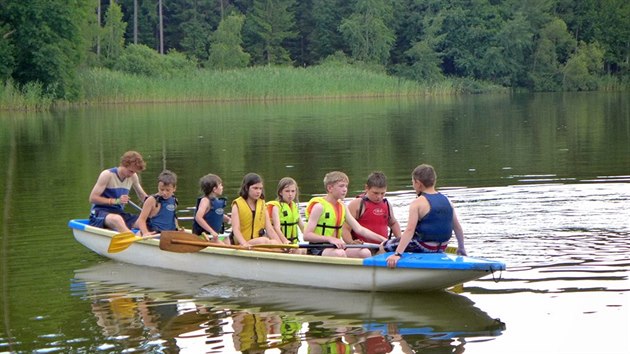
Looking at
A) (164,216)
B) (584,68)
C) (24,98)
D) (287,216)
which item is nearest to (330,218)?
(287,216)

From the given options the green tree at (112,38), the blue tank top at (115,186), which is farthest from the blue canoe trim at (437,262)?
the green tree at (112,38)

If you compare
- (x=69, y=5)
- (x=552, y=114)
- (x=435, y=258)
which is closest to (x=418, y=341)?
(x=435, y=258)

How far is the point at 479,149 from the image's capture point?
26.1 m

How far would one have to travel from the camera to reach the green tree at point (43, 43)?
49875mm

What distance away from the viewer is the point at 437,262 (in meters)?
9.89

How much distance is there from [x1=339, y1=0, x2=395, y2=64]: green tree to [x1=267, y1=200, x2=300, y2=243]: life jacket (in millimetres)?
63426

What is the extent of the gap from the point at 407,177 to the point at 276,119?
19770mm

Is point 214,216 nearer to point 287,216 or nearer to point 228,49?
point 287,216

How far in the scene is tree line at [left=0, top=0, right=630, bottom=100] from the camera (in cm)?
7450

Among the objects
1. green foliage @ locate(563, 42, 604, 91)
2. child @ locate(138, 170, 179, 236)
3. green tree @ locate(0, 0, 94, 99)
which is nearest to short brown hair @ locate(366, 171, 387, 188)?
child @ locate(138, 170, 179, 236)

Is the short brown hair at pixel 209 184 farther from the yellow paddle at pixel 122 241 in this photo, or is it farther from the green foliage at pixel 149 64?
the green foliage at pixel 149 64

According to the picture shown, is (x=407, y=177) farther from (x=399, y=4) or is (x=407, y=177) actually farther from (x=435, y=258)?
(x=399, y=4)

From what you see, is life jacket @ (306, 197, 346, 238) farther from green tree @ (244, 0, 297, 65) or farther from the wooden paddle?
green tree @ (244, 0, 297, 65)

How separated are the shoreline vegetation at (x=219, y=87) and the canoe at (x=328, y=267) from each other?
3406 centimetres
